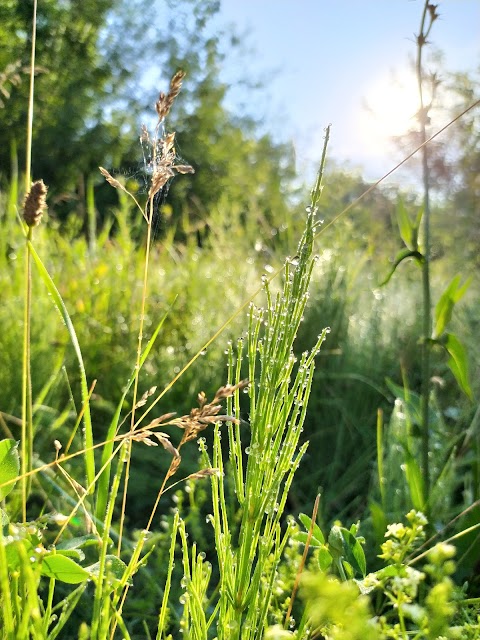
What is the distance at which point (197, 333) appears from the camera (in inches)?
110

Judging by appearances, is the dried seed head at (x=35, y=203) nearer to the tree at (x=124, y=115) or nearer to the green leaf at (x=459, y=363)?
the green leaf at (x=459, y=363)

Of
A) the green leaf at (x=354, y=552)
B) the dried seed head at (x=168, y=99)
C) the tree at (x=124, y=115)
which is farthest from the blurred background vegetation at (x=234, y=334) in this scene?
the tree at (x=124, y=115)

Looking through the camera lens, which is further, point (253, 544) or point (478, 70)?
point (478, 70)

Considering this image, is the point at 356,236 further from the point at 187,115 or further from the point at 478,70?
the point at 187,115

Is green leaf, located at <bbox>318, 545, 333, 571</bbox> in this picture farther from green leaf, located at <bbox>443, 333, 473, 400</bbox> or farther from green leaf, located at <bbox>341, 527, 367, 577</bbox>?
green leaf, located at <bbox>443, 333, 473, 400</bbox>

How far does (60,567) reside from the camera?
76 cm

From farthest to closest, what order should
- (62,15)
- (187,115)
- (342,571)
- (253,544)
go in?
(187,115)
(62,15)
(342,571)
(253,544)

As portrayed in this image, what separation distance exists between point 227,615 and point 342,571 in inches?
7.9

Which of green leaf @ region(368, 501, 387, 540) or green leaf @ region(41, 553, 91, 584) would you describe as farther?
green leaf @ region(368, 501, 387, 540)

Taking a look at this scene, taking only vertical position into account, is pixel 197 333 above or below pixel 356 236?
below

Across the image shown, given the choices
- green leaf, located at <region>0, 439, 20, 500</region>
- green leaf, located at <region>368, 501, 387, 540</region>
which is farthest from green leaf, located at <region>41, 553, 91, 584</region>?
green leaf, located at <region>368, 501, 387, 540</region>

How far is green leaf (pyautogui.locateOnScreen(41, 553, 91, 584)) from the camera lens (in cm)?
74

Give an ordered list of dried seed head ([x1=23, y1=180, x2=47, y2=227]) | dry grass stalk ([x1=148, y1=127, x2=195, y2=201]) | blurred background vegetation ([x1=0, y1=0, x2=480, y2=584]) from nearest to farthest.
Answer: dried seed head ([x1=23, y1=180, x2=47, y2=227]), dry grass stalk ([x1=148, y1=127, x2=195, y2=201]), blurred background vegetation ([x1=0, y1=0, x2=480, y2=584])

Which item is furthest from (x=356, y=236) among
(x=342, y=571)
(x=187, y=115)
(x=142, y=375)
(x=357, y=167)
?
(x=187, y=115)
